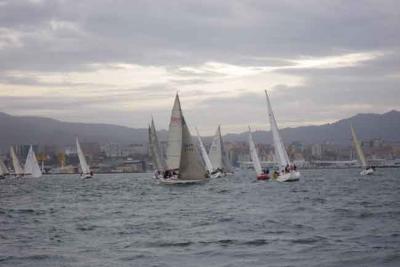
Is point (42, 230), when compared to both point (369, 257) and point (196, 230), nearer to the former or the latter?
point (196, 230)

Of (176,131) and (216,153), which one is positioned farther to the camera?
(216,153)

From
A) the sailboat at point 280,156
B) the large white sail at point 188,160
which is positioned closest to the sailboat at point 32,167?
the sailboat at point 280,156

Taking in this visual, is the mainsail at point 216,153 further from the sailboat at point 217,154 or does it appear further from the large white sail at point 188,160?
the large white sail at point 188,160

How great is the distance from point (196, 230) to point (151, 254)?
6.22m

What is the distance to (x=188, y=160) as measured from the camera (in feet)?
226

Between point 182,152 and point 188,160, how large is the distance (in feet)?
3.20

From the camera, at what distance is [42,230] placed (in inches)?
1156

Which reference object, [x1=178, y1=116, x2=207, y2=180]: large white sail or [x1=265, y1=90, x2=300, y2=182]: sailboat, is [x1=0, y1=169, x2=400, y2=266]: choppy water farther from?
[x1=265, y1=90, x2=300, y2=182]: sailboat

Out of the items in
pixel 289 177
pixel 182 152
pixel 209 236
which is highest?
pixel 182 152

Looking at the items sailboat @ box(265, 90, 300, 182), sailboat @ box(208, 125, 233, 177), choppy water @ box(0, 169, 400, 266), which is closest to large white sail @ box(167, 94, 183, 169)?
sailboat @ box(265, 90, 300, 182)

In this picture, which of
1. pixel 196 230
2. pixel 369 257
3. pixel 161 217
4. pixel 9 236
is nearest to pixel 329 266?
pixel 369 257

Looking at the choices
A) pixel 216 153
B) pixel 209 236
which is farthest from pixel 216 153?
pixel 209 236

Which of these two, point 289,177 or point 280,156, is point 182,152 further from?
point 289,177

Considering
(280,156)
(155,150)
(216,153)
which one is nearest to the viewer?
(280,156)
